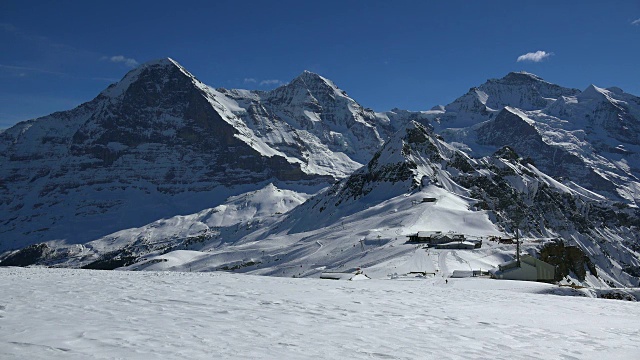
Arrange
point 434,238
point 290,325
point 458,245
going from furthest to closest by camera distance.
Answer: point 434,238
point 458,245
point 290,325

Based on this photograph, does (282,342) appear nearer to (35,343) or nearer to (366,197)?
(35,343)

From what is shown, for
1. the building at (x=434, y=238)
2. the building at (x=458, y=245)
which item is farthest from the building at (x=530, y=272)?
the building at (x=434, y=238)

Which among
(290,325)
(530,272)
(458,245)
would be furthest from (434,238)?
(290,325)

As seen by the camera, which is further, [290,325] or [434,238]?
[434,238]

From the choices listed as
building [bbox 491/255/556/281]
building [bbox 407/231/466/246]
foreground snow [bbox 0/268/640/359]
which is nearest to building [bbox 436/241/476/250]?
building [bbox 407/231/466/246]

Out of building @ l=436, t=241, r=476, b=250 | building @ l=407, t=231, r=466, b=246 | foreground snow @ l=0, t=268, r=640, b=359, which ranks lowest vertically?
foreground snow @ l=0, t=268, r=640, b=359

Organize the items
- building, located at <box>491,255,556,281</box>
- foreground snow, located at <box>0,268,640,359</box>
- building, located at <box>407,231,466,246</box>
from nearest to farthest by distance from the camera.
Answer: foreground snow, located at <box>0,268,640,359</box> → building, located at <box>491,255,556,281</box> → building, located at <box>407,231,466,246</box>

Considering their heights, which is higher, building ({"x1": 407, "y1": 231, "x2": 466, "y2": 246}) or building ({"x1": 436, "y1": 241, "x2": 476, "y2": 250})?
building ({"x1": 407, "y1": 231, "x2": 466, "y2": 246})

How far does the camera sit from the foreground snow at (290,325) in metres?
10.6

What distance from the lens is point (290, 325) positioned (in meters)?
13.2

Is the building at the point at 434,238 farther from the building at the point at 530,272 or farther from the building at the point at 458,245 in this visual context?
the building at the point at 530,272

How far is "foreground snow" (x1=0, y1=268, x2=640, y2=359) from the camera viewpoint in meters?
10.6

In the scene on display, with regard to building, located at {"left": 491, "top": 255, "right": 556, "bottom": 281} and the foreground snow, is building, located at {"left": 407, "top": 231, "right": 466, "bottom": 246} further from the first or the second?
the foreground snow

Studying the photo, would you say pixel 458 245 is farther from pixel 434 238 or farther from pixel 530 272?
pixel 530 272
